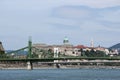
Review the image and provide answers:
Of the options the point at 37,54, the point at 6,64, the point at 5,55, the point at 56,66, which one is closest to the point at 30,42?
the point at 37,54

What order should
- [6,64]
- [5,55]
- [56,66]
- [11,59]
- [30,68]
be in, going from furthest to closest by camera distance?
[56,66] → [6,64] → [30,68] → [5,55] → [11,59]

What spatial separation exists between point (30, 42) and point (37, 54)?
420 cm

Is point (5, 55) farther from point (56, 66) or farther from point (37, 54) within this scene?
point (56, 66)

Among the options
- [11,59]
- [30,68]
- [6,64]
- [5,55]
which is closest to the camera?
[11,59]

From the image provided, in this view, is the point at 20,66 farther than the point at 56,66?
No

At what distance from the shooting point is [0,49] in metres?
155

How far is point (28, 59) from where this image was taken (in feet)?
448

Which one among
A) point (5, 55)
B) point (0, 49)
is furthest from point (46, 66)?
point (5, 55)

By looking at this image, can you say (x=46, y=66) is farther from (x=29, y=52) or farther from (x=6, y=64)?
(x=29, y=52)

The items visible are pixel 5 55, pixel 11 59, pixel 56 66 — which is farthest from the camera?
pixel 56 66

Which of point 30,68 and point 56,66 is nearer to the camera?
point 30,68

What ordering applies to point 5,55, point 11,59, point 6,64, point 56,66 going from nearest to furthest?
point 11,59 < point 5,55 < point 6,64 < point 56,66

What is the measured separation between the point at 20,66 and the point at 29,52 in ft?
134

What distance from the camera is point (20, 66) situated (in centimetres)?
18550
